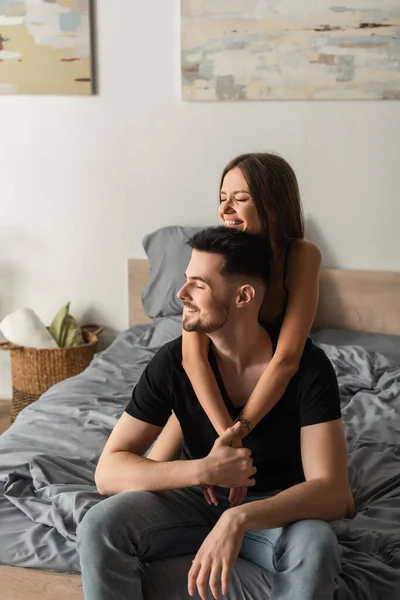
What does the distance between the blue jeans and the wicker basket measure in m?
1.75

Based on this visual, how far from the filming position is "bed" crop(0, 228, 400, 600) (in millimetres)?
1531

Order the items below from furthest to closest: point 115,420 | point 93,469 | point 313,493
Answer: point 115,420 < point 93,469 < point 313,493

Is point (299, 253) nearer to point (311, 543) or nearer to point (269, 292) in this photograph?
point (269, 292)

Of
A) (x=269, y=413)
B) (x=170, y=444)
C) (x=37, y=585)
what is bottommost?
(x=37, y=585)

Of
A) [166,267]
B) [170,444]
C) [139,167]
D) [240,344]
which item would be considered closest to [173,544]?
[170,444]

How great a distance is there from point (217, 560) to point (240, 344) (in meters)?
0.45

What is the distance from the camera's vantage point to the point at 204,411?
5.25ft

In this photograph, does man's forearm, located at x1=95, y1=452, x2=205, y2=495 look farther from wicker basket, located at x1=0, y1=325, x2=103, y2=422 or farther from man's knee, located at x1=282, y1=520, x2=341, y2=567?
wicker basket, located at x1=0, y1=325, x2=103, y2=422

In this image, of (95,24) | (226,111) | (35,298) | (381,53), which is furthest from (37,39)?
(381,53)

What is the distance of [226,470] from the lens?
4.83 feet

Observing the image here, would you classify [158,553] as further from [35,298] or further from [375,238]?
[35,298]

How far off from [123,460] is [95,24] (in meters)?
2.27

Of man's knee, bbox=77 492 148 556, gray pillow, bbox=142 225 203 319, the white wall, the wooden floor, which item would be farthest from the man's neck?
the white wall

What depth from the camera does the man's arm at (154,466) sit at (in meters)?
1.47
